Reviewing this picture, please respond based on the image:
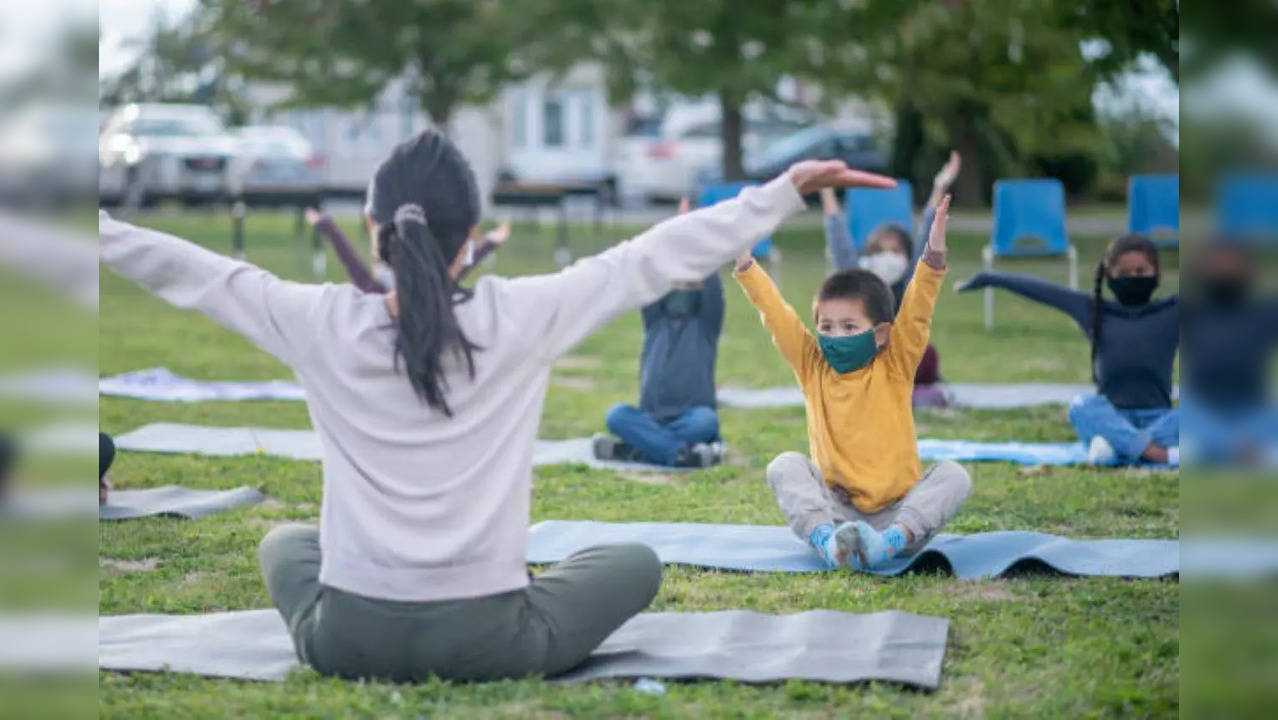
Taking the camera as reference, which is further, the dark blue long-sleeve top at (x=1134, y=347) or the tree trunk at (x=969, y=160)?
the tree trunk at (x=969, y=160)

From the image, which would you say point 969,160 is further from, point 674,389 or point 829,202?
point 829,202

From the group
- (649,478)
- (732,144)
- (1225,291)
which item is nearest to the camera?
(1225,291)

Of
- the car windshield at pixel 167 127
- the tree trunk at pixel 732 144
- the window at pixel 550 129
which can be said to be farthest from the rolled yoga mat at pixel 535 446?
the window at pixel 550 129

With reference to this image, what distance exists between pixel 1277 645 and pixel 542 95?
4014 cm

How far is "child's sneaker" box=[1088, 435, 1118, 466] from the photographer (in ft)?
23.9

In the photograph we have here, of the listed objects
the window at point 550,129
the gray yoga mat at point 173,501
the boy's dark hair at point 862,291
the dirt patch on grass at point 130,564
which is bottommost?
the dirt patch on grass at point 130,564

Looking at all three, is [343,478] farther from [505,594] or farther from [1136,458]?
[1136,458]

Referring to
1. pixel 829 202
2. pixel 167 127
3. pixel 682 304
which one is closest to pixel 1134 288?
pixel 682 304

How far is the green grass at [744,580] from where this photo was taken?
386cm

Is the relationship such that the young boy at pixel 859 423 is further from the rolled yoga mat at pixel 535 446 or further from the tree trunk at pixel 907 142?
the tree trunk at pixel 907 142

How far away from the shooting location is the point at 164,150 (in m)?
31.4

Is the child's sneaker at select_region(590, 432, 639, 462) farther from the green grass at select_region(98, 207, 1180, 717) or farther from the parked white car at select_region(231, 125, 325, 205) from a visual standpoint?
the parked white car at select_region(231, 125, 325, 205)

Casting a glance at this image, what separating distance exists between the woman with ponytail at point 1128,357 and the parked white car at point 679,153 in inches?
832

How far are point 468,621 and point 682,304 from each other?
4.15 m
